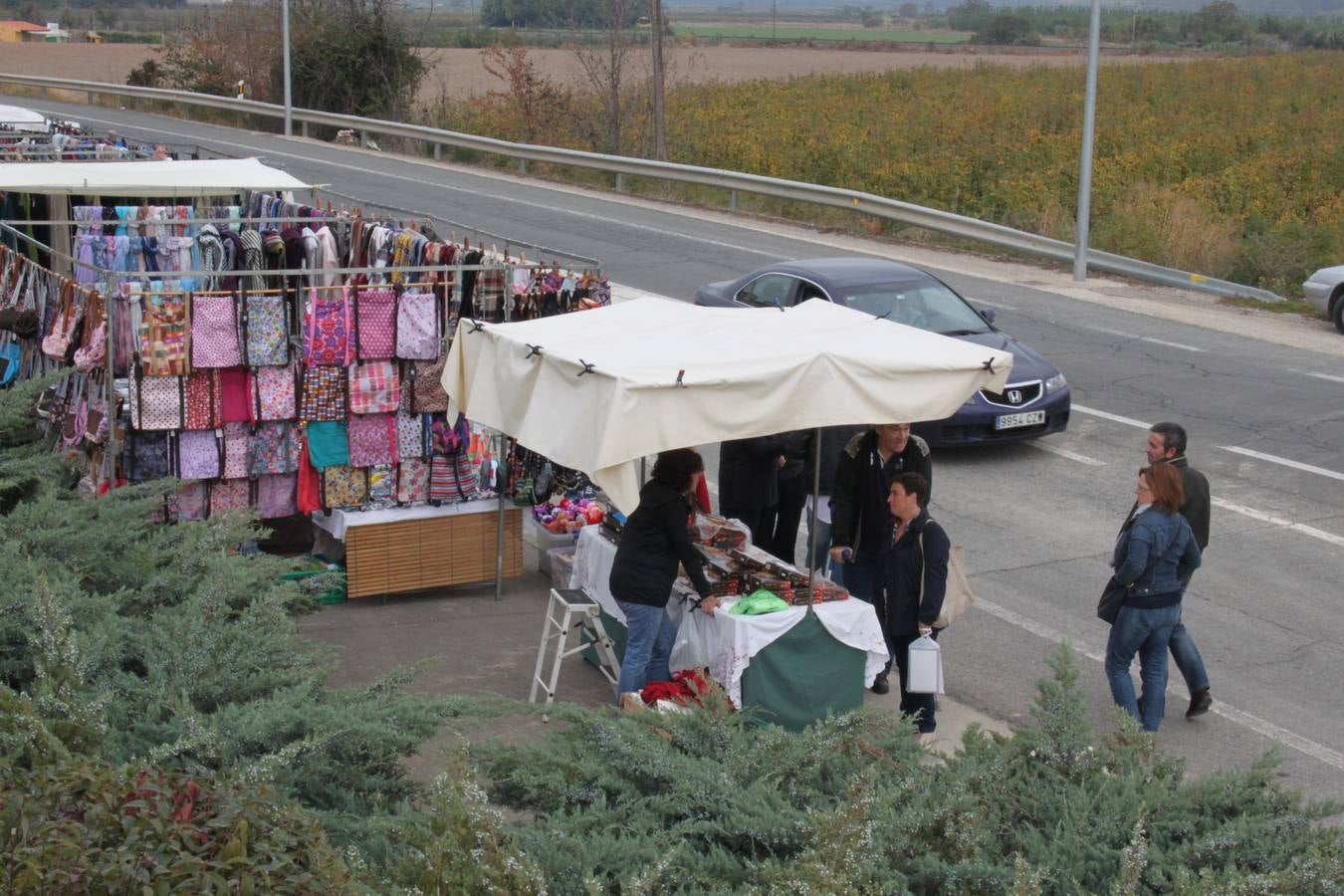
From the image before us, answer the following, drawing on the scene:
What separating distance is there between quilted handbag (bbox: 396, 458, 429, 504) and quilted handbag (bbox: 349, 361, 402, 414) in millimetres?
413

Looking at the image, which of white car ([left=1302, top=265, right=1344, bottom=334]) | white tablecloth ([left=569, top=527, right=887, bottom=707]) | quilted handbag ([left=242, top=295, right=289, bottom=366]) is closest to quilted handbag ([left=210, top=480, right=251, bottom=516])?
quilted handbag ([left=242, top=295, right=289, bottom=366])

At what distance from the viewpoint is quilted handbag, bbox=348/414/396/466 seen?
10.5 meters

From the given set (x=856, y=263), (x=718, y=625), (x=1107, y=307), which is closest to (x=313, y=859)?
(x=718, y=625)

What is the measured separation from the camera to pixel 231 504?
10406 millimetres

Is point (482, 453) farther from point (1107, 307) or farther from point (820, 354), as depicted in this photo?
point (1107, 307)

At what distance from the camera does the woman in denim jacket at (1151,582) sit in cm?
819

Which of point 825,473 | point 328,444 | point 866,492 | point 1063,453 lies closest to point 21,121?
point 328,444

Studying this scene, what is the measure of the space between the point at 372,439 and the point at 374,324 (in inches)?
31.9

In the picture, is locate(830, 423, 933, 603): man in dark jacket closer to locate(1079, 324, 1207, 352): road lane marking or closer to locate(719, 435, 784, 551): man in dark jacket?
locate(719, 435, 784, 551): man in dark jacket

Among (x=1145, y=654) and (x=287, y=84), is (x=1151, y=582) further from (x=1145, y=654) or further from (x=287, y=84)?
(x=287, y=84)

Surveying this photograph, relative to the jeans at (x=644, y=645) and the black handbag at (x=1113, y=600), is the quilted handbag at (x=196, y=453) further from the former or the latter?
the black handbag at (x=1113, y=600)

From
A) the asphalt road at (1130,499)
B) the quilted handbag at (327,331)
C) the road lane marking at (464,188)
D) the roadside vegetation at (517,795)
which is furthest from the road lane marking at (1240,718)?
the road lane marking at (464,188)

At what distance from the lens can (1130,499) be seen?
13.1 m

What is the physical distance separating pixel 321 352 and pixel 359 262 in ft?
11.3
